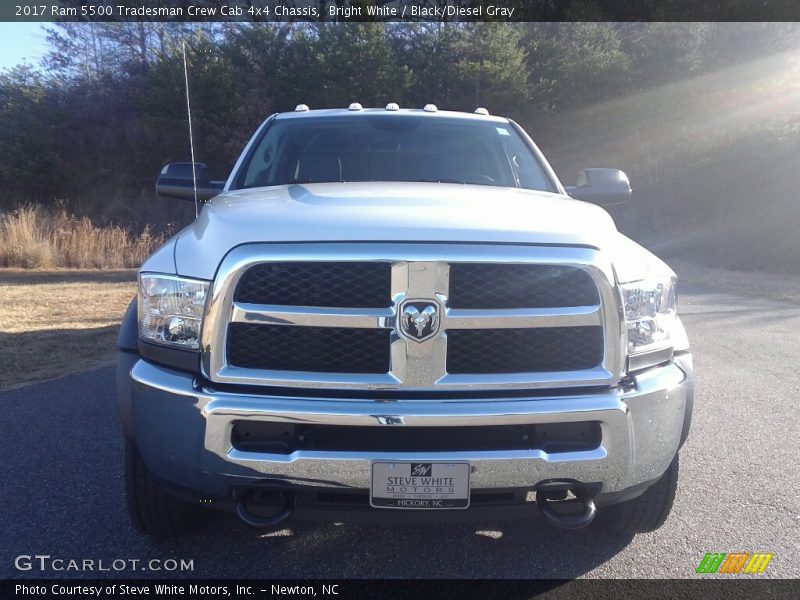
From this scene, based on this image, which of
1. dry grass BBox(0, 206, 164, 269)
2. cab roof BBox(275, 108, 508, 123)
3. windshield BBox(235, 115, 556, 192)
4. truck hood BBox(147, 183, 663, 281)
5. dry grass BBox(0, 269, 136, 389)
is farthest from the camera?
dry grass BBox(0, 206, 164, 269)

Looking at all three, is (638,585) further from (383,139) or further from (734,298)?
(734,298)

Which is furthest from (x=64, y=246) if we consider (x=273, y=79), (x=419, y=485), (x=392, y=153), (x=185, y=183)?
(x=273, y=79)

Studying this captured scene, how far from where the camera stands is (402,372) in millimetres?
2240

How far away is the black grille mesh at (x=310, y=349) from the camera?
2.27 m

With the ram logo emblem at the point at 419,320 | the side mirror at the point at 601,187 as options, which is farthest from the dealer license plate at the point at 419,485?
the side mirror at the point at 601,187

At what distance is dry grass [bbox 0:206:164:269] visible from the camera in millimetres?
12484

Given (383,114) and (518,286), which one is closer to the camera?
(518,286)

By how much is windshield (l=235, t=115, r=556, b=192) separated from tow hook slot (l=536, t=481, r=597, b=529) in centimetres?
194

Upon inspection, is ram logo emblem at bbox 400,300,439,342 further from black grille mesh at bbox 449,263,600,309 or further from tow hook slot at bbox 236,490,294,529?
tow hook slot at bbox 236,490,294,529

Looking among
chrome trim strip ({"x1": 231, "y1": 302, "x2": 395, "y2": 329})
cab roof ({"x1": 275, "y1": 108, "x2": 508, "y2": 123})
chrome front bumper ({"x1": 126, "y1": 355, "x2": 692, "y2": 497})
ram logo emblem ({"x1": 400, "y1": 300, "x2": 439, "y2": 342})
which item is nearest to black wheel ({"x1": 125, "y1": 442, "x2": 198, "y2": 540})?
chrome front bumper ({"x1": 126, "y1": 355, "x2": 692, "y2": 497})

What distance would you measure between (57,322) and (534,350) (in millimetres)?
6728

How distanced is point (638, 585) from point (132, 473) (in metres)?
2.00

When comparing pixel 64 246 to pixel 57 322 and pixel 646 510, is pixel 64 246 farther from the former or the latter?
pixel 646 510

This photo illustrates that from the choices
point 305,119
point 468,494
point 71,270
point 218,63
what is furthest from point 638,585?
point 218,63
